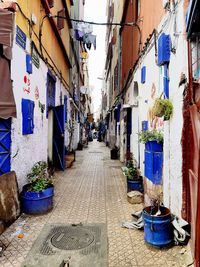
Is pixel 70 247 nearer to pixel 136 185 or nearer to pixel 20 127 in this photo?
pixel 20 127

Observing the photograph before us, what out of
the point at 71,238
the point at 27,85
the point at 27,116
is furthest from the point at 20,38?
the point at 71,238

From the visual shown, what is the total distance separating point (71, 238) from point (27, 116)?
3099 millimetres

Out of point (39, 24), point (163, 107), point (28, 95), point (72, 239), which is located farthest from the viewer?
point (39, 24)

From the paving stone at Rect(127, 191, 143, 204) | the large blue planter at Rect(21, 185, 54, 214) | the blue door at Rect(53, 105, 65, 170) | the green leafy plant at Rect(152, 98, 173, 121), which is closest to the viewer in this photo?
the green leafy plant at Rect(152, 98, 173, 121)

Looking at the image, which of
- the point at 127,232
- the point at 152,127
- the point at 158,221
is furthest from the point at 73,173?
the point at 158,221

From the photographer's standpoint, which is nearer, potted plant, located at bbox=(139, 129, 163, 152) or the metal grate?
the metal grate

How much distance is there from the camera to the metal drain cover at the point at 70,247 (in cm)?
324

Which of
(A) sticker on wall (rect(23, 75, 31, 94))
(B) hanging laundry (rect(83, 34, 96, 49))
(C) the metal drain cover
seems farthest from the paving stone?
(B) hanging laundry (rect(83, 34, 96, 49))

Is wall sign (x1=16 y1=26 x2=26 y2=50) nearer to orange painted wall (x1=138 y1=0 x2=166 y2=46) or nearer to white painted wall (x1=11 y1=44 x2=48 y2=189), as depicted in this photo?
white painted wall (x1=11 y1=44 x2=48 y2=189)

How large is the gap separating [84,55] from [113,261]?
23713 millimetres

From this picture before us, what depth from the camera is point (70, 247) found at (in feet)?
12.0

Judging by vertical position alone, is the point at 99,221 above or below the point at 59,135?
below

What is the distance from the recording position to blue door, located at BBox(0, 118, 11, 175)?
4.61 meters

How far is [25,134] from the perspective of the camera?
18.7ft
